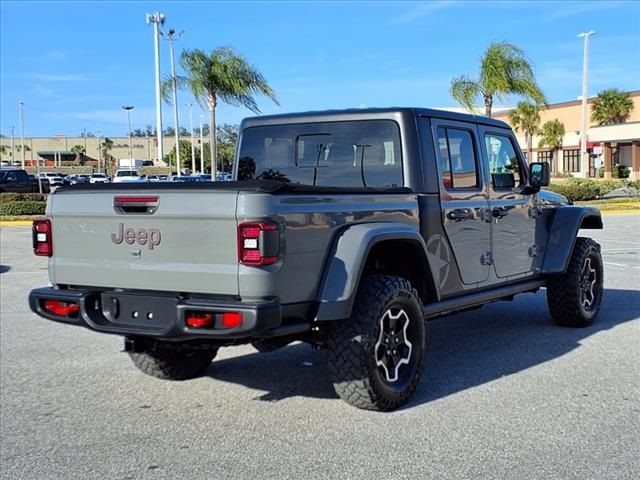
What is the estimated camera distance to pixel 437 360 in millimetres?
6328

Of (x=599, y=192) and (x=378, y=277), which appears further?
(x=599, y=192)

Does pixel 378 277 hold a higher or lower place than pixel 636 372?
Result: higher

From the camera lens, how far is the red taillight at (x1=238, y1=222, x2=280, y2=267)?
414 cm

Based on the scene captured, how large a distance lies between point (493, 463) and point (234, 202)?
1.99m

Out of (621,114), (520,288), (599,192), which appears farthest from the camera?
(621,114)

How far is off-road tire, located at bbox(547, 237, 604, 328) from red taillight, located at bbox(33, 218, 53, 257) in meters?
4.71

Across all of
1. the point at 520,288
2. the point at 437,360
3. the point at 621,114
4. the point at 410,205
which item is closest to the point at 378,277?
the point at 410,205

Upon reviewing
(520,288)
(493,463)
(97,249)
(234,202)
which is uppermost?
(234,202)

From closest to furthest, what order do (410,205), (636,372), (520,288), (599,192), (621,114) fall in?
(410,205), (636,372), (520,288), (599,192), (621,114)

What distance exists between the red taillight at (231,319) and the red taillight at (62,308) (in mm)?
1085

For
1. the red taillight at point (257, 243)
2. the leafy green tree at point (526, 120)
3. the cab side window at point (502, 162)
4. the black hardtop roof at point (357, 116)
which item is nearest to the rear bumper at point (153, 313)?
the red taillight at point (257, 243)

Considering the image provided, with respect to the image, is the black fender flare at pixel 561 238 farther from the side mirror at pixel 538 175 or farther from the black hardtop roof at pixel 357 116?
the black hardtop roof at pixel 357 116

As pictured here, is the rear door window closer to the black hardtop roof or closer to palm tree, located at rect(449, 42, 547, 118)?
the black hardtop roof

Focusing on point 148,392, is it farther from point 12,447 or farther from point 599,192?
point 599,192
